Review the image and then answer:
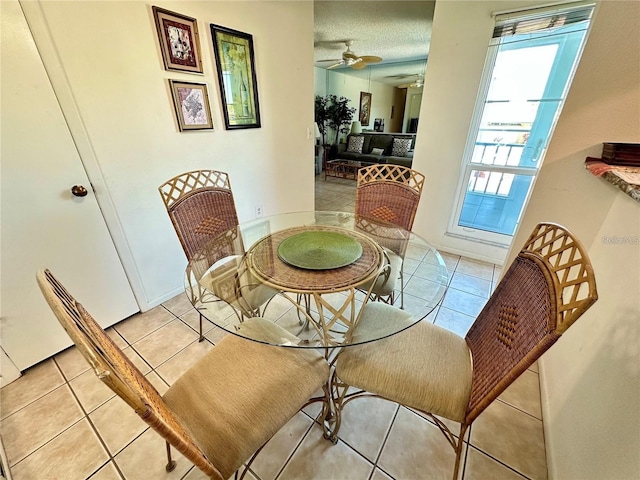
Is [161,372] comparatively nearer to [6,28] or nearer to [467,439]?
[467,439]

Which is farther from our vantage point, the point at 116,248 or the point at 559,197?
the point at 116,248

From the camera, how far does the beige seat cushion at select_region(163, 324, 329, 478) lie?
0.79 metres

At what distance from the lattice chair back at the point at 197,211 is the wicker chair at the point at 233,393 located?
0.71 m

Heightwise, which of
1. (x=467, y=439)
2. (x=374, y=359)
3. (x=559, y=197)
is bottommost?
(x=467, y=439)

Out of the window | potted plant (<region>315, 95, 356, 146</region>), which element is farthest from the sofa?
the window

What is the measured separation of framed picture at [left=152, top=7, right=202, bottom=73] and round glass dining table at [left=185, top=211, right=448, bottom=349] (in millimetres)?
1166

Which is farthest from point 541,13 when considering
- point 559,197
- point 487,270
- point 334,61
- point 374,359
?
point 334,61

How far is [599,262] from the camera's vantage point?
3.86ft

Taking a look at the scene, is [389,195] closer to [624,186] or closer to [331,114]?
[624,186]

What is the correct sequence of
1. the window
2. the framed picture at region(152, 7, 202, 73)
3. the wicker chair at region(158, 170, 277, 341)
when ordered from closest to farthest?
the wicker chair at region(158, 170, 277, 341), the framed picture at region(152, 7, 202, 73), the window

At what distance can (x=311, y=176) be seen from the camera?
3.16 meters

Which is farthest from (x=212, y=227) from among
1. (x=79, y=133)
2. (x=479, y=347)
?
(x=479, y=347)

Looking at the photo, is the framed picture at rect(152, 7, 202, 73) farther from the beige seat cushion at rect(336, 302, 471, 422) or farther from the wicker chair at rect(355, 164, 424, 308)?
the beige seat cushion at rect(336, 302, 471, 422)

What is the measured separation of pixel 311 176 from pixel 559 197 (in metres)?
2.27
